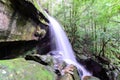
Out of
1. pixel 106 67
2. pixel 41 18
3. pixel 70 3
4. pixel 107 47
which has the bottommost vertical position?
pixel 106 67

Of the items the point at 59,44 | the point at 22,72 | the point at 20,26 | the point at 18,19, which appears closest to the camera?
the point at 22,72

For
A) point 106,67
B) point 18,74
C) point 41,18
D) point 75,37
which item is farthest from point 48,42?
point 18,74

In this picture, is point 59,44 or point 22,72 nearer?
point 22,72

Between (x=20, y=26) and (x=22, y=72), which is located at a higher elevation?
(x=20, y=26)

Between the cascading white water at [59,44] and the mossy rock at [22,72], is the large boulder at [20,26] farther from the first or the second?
the mossy rock at [22,72]

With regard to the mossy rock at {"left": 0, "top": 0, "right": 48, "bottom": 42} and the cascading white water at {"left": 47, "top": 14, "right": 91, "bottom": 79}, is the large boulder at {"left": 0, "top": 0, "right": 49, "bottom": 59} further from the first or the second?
the cascading white water at {"left": 47, "top": 14, "right": 91, "bottom": 79}

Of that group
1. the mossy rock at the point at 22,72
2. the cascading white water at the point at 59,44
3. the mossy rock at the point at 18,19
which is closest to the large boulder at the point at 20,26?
the mossy rock at the point at 18,19

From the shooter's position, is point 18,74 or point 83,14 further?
point 83,14

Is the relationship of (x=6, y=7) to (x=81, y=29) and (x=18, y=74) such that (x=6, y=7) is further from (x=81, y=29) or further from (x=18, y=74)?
(x=81, y=29)

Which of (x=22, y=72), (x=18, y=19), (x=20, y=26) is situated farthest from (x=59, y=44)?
(x=22, y=72)

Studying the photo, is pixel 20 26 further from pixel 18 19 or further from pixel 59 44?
pixel 59 44

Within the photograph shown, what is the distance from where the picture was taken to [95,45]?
42.8 feet

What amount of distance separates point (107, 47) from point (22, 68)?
942 centimetres

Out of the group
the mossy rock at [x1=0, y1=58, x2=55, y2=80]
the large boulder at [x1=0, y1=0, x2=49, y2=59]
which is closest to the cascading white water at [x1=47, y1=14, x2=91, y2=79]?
the large boulder at [x1=0, y1=0, x2=49, y2=59]
